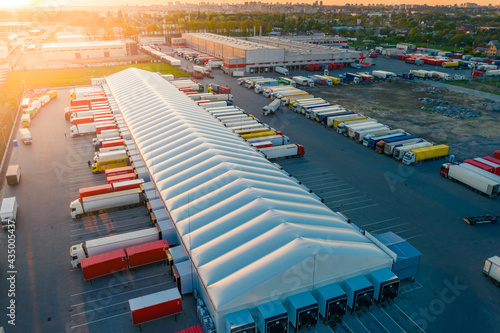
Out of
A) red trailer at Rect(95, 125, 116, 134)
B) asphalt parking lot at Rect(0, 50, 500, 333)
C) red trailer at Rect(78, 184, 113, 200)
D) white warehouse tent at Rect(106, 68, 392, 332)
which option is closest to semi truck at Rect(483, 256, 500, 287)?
asphalt parking lot at Rect(0, 50, 500, 333)

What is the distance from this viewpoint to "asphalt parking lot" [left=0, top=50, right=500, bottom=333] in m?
18.2

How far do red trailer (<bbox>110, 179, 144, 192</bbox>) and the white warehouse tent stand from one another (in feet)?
6.78

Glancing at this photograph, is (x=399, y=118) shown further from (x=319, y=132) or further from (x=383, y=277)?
(x=383, y=277)

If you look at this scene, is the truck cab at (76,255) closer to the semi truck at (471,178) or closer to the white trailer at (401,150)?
the white trailer at (401,150)

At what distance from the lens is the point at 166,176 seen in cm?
2650

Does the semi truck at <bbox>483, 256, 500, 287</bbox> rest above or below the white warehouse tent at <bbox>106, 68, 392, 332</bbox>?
below

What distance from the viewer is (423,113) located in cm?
5466

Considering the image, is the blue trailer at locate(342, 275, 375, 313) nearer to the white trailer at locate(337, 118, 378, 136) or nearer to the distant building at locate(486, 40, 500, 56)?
the white trailer at locate(337, 118, 378, 136)

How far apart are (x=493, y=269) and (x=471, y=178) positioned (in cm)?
1342

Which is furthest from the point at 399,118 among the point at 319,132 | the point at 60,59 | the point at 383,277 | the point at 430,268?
the point at 60,59

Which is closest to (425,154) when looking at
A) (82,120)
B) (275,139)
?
(275,139)

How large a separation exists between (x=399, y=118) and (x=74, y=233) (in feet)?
151

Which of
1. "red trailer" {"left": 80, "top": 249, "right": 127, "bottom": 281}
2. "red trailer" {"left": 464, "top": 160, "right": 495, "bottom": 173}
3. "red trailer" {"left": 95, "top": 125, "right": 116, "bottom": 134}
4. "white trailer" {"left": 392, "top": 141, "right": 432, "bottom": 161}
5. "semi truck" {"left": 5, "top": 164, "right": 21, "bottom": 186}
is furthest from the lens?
"red trailer" {"left": 95, "top": 125, "right": 116, "bottom": 134}

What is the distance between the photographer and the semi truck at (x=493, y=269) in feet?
66.8
